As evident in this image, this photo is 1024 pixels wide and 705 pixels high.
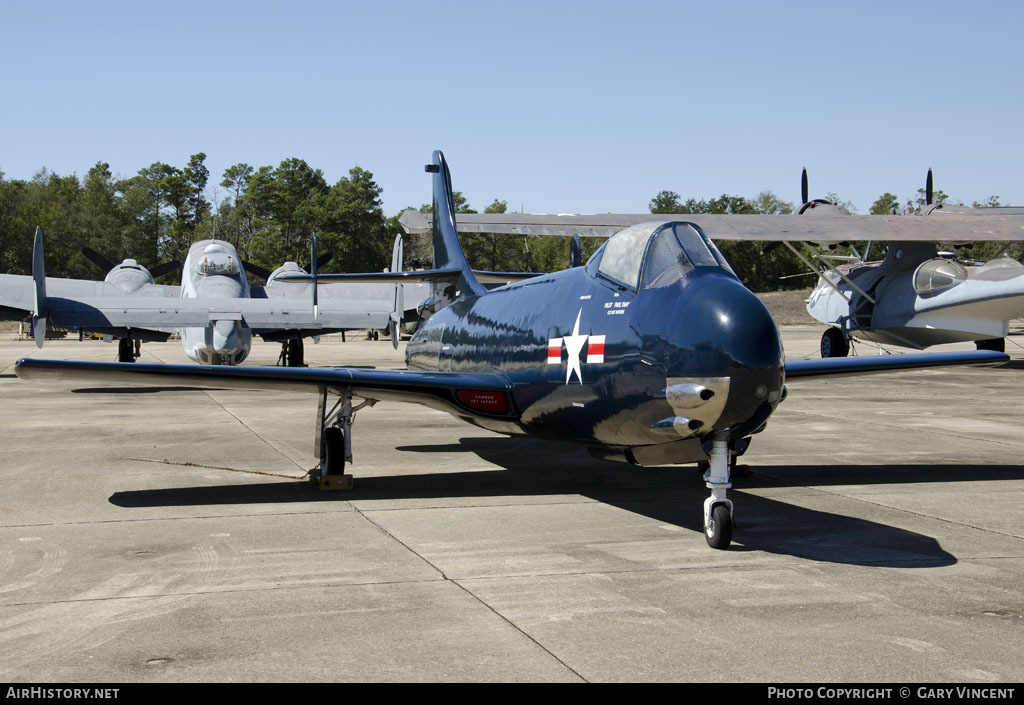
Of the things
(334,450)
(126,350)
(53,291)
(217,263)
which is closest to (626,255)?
(334,450)

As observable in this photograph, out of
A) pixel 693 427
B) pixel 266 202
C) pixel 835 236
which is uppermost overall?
pixel 266 202

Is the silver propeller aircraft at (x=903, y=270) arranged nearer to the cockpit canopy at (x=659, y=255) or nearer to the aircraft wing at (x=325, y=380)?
the aircraft wing at (x=325, y=380)

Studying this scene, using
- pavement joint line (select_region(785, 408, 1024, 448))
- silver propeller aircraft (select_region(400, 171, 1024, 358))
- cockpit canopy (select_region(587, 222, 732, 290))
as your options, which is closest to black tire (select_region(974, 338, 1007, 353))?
silver propeller aircraft (select_region(400, 171, 1024, 358))

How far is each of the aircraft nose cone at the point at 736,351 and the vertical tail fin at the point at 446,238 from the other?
660 cm

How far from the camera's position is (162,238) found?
435ft

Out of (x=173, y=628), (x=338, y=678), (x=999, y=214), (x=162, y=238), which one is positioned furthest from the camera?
(x=162, y=238)

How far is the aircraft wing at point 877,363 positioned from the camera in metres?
11.6

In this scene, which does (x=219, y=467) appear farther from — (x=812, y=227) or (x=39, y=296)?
(x=812, y=227)

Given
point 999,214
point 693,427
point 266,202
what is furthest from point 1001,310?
point 266,202

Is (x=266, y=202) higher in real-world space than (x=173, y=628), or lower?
higher

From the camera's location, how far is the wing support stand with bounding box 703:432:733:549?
318 inches

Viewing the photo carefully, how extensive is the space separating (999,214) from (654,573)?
29558 mm
